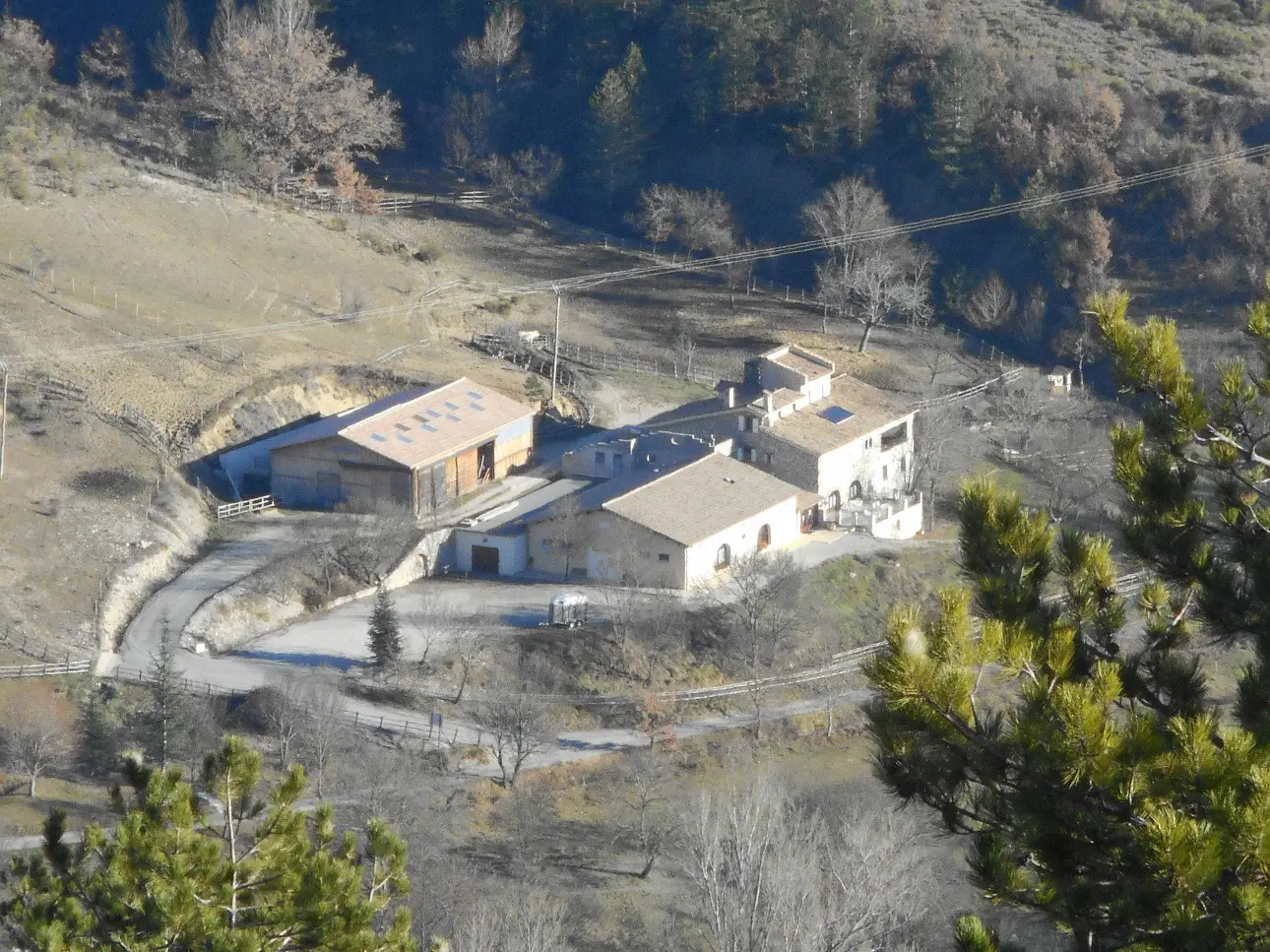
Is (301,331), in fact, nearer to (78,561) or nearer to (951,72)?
(78,561)

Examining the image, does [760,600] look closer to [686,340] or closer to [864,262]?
[686,340]

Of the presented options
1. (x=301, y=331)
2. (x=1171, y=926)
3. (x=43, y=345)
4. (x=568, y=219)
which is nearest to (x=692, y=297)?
(x=568, y=219)

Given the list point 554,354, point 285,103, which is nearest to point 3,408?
point 554,354

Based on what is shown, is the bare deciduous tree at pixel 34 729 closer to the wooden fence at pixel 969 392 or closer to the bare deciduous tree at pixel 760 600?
the bare deciduous tree at pixel 760 600

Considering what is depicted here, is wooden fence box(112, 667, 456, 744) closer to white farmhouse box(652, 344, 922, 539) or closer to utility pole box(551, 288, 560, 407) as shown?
white farmhouse box(652, 344, 922, 539)

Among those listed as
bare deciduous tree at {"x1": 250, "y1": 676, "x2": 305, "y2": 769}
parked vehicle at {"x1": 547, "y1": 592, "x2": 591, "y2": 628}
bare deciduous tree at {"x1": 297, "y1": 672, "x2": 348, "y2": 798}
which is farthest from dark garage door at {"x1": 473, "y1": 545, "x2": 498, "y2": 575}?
bare deciduous tree at {"x1": 250, "y1": 676, "x2": 305, "y2": 769}
